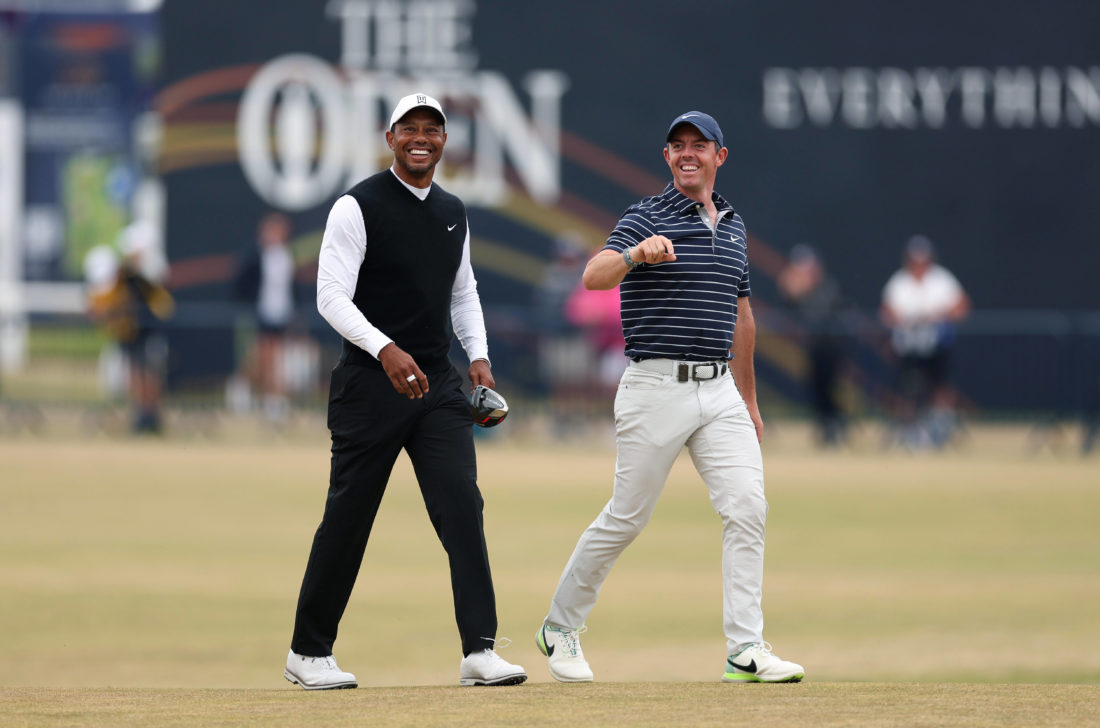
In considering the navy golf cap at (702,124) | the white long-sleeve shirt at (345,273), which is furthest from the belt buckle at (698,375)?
the white long-sleeve shirt at (345,273)

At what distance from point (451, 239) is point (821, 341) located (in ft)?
44.4

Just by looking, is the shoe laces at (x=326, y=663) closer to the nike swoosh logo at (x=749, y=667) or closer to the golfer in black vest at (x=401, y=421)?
the golfer in black vest at (x=401, y=421)

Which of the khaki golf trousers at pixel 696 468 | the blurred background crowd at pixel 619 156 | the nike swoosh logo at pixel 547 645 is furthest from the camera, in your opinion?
the blurred background crowd at pixel 619 156

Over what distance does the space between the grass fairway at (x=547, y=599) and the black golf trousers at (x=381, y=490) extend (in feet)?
1.09

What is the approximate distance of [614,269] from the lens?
253 inches

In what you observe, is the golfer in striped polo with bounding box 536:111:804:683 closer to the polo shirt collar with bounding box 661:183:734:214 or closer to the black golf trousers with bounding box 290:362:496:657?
the polo shirt collar with bounding box 661:183:734:214

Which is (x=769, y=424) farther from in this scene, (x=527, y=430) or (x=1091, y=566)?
(x=1091, y=566)

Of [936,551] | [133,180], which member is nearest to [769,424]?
[936,551]

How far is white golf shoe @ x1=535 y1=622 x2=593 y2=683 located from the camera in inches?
266

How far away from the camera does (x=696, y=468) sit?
6637mm

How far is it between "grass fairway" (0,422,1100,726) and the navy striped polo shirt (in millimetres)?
1317

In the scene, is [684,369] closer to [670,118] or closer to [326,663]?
[326,663]

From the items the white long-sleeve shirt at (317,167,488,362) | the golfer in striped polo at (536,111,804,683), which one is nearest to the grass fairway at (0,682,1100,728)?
the golfer in striped polo at (536,111,804,683)

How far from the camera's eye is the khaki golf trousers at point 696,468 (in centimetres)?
657
